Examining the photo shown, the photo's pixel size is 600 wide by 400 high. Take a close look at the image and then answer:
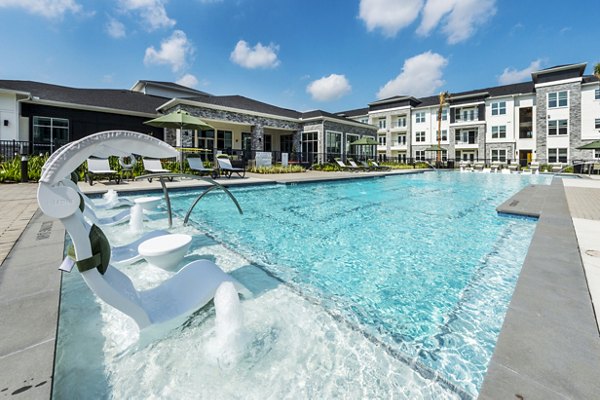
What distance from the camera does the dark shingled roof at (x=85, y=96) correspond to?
1511cm

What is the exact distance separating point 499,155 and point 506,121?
4033 millimetres

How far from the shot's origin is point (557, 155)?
30266mm

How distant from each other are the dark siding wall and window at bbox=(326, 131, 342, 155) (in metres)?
12.8

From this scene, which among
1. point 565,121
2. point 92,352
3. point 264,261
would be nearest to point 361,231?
point 264,261

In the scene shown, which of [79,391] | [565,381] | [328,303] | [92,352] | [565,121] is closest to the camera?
[565,381]

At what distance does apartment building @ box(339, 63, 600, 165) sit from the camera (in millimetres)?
28781

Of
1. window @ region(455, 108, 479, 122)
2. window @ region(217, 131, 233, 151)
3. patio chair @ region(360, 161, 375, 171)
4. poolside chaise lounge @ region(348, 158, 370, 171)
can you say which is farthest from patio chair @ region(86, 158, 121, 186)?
window @ region(455, 108, 479, 122)

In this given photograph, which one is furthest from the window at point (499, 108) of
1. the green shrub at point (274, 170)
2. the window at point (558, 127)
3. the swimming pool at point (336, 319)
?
the swimming pool at point (336, 319)

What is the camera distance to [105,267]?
147 cm

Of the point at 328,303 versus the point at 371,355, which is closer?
the point at 371,355

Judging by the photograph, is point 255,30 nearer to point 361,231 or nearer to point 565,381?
point 361,231

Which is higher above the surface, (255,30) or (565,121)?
(255,30)

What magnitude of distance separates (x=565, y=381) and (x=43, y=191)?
252 cm

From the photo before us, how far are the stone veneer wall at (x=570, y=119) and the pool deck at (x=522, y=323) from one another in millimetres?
35420
